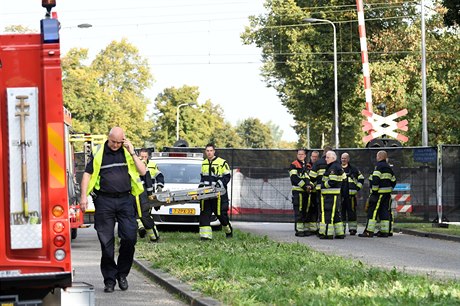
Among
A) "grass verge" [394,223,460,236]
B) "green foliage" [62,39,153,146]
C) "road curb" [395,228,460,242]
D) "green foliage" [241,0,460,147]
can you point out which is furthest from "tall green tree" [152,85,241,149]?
"road curb" [395,228,460,242]

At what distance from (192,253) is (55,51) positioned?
29.8 ft

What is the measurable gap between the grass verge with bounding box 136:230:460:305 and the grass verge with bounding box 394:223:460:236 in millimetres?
7294

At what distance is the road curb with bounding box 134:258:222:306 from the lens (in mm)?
12016

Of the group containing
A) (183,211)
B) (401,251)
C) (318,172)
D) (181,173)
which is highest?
(318,172)

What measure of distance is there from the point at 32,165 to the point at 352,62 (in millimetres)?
50058

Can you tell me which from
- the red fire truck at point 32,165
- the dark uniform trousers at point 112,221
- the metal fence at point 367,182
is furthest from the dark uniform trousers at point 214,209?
the red fire truck at point 32,165

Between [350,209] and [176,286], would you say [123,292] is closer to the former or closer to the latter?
[176,286]

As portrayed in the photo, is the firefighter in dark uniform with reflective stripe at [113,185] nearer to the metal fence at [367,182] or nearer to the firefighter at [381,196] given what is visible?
the firefighter at [381,196]

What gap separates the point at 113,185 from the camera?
1343 centimetres

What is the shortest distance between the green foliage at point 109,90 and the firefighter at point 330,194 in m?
61.8

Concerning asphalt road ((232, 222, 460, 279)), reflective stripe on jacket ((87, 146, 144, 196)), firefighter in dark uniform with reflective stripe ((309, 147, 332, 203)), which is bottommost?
asphalt road ((232, 222, 460, 279))

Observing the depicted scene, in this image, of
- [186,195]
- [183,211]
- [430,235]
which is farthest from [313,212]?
[186,195]

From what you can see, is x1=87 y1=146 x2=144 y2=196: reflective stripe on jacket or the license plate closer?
x1=87 y1=146 x2=144 y2=196: reflective stripe on jacket

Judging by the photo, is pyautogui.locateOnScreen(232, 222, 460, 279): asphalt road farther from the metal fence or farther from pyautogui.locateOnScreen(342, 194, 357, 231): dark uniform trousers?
the metal fence
